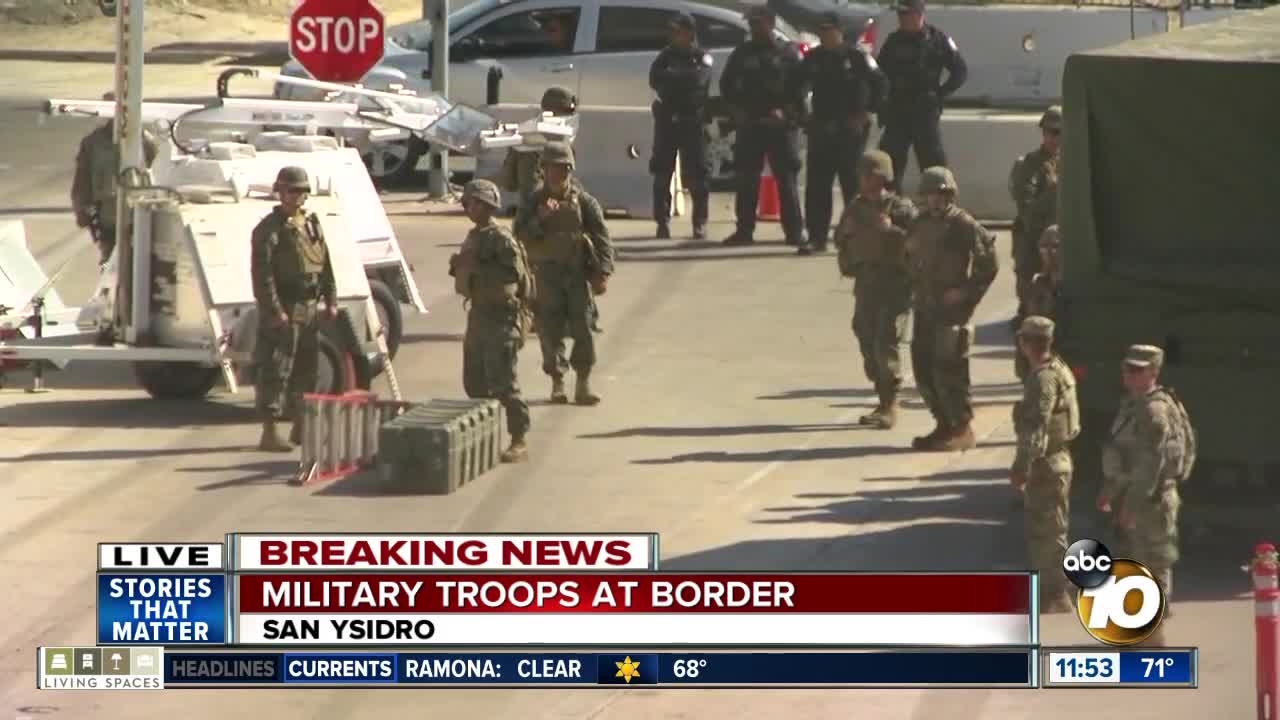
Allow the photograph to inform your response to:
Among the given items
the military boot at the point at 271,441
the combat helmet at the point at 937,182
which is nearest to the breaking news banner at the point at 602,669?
the combat helmet at the point at 937,182

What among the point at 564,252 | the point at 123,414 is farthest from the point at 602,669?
the point at 123,414

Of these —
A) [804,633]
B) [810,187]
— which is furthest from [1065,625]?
[810,187]

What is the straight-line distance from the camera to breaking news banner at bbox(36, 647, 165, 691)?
415 inches

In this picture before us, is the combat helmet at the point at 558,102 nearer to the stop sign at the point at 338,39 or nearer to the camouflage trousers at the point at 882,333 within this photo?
the stop sign at the point at 338,39

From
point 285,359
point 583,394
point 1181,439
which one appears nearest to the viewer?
point 1181,439

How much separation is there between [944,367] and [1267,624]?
5717 mm

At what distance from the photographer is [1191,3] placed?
26.1 m

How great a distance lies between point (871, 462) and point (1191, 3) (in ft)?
41.8

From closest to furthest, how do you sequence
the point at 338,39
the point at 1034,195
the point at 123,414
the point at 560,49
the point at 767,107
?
the point at 123,414
the point at 1034,195
the point at 338,39
the point at 767,107
the point at 560,49

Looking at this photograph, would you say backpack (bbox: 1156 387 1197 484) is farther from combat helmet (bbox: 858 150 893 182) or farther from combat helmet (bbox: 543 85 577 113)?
combat helmet (bbox: 543 85 577 113)

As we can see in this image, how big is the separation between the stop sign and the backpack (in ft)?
38.7

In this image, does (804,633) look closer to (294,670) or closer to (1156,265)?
(294,670)

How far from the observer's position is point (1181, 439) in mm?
11289

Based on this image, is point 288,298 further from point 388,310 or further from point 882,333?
point 882,333
